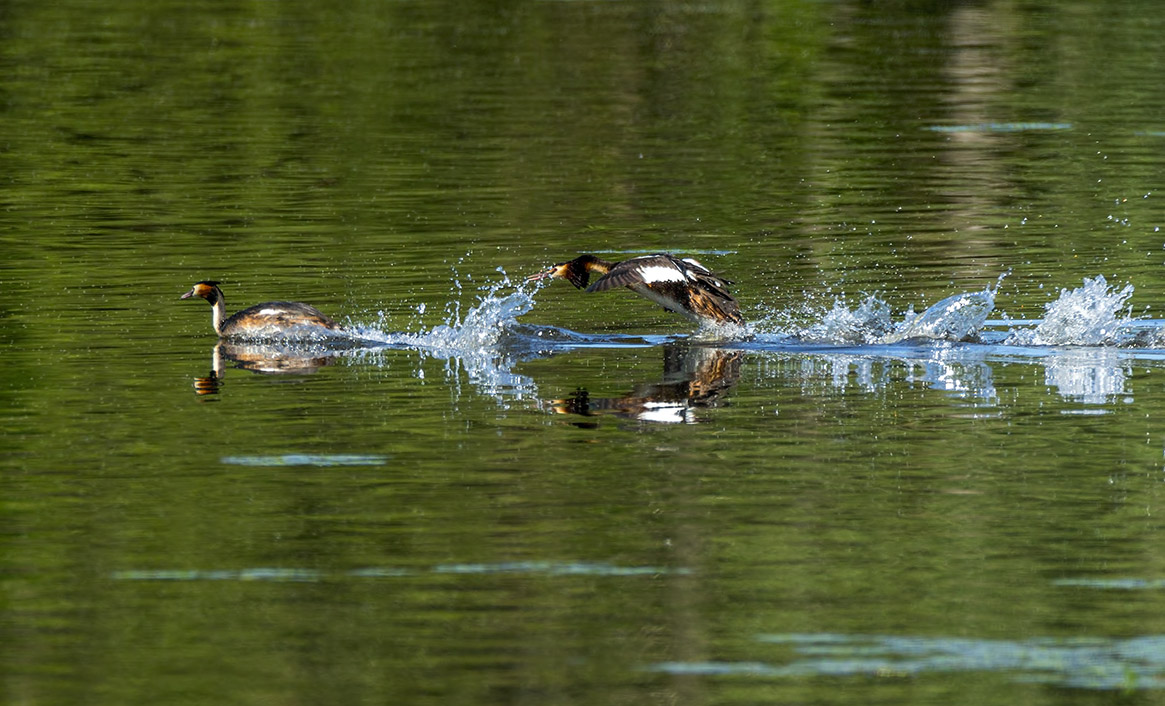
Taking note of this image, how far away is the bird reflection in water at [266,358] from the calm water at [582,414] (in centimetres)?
5

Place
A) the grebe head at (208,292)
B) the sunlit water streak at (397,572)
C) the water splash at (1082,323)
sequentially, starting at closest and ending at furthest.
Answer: the sunlit water streak at (397,572)
the water splash at (1082,323)
the grebe head at (208,292)

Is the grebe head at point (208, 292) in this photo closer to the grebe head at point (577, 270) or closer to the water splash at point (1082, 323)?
the grebe head at point (577, 270)

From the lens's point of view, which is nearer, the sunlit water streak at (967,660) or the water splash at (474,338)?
the sunlit water streak at (967,660)

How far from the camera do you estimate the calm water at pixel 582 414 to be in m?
8.13

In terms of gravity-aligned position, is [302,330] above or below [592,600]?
above

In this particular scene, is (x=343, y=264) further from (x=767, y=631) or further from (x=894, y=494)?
(x=767, y=631)

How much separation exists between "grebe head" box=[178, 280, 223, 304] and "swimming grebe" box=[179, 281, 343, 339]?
41 cm

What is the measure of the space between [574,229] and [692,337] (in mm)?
5678

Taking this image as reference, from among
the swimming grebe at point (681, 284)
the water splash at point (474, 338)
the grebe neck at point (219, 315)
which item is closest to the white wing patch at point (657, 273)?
the swimming grebe at point (681, 284)

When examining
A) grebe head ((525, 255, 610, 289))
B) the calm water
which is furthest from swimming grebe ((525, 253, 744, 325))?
grebe head ((525, 255, 610, 289))

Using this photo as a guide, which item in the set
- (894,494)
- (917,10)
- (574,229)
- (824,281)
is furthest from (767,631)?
(917,10)

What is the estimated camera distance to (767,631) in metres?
8.31

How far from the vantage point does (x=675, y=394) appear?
43.8ft

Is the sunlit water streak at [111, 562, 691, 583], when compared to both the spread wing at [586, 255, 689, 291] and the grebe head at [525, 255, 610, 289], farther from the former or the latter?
the grebe head at [525, 255, 610, 289]
